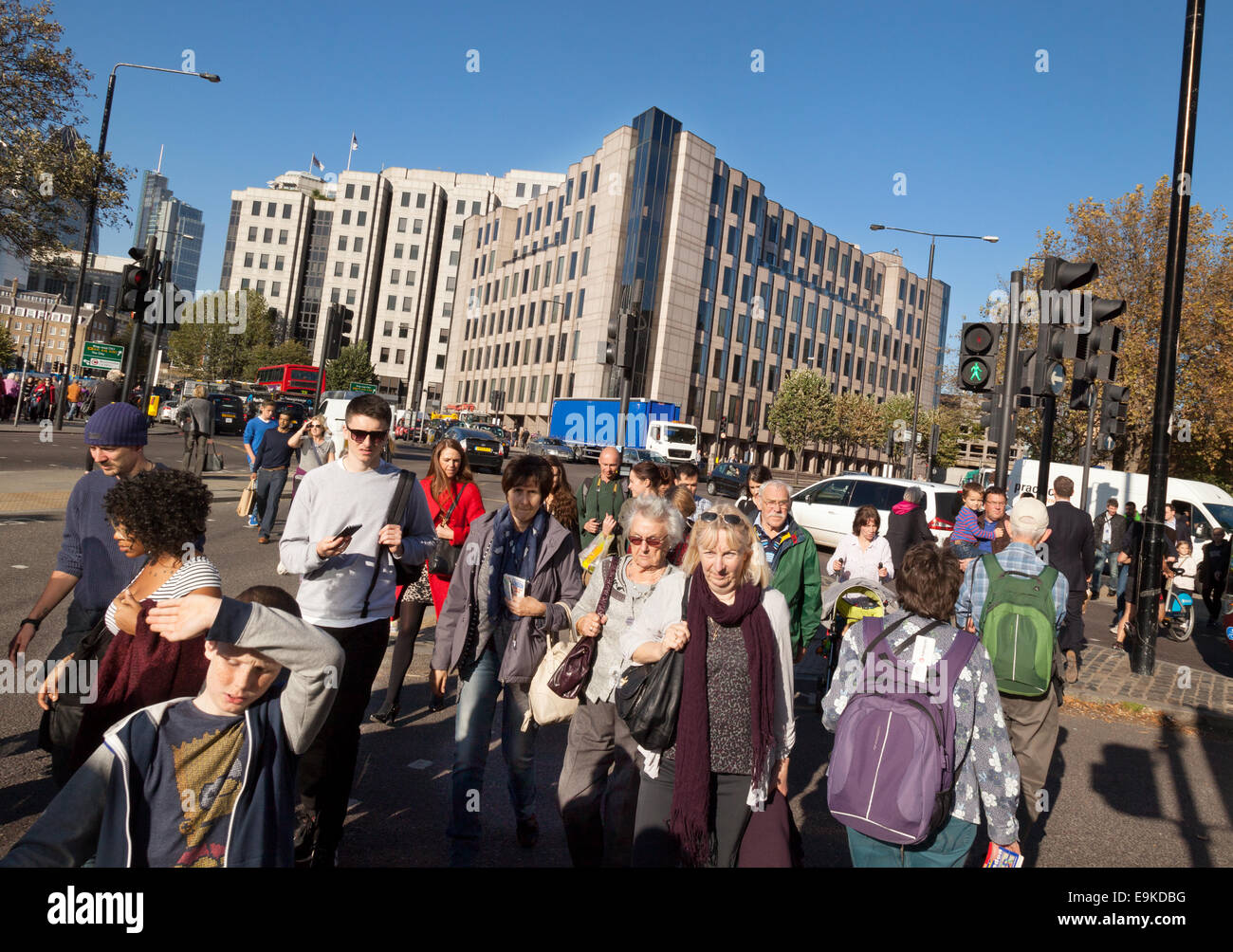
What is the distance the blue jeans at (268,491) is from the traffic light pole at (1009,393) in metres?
9.56

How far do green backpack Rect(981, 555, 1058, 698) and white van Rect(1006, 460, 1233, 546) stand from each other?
1563 centimetres

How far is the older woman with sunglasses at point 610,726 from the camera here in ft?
11.3

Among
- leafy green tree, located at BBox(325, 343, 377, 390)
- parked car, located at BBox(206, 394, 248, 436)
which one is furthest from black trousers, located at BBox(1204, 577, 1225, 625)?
leafy green tree, located at BBox(325, 343, 377, 390)

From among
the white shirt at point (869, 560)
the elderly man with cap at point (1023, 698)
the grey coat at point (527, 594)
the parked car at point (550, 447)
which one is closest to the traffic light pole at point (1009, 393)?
the white shirt at point (869, 560)

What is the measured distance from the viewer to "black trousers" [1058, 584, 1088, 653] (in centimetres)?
757

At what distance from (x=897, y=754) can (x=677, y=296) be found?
2591 inches

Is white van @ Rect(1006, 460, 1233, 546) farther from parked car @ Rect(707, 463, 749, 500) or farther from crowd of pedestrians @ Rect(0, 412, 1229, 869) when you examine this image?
crowd of pedestrians @ Rect(0, 412, 1229, 869)

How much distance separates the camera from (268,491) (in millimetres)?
12797

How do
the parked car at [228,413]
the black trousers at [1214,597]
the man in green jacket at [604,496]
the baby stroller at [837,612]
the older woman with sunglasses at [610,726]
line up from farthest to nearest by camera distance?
the parked car at [228,413] → the black trousers at [1214,597] → the man in green jacket at [604,496] → the baby stroller at [837,612] → the older woman with sunglasses at [610,726]

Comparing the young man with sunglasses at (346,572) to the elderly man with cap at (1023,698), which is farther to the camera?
the elderly man with cap at (1023,698)

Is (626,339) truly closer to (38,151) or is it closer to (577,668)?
(577,668)

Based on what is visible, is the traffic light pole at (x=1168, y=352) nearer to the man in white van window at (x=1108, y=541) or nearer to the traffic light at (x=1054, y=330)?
the traffic light at (x=1054, y=330)

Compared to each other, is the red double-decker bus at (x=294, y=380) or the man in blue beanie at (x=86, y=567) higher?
the red double-decker bus at (x=294, y=380)

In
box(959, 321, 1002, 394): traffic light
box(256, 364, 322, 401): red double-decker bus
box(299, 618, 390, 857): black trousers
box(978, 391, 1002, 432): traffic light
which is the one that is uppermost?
box(256, 364, 322, 401): red double-decker bus
